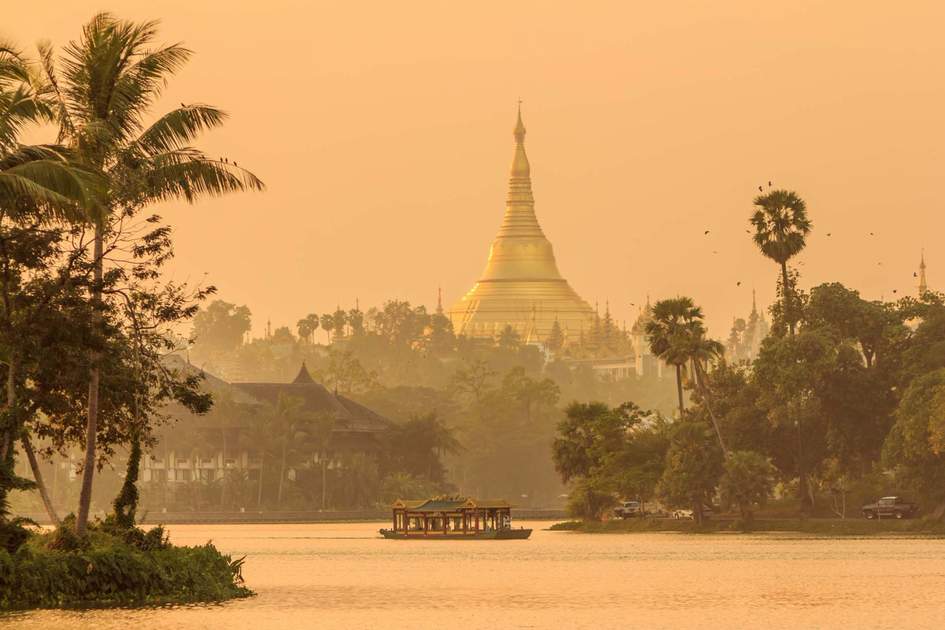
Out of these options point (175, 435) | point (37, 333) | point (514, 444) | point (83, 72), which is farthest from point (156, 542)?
point (514, 444)

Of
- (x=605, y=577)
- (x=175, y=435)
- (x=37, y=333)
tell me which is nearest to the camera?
(x=37, y=333)

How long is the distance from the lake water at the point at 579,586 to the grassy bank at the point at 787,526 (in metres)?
1.64

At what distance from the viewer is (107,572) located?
171 feet

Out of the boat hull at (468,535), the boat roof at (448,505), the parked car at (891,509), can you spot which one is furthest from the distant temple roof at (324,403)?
the parked car at (891,509)

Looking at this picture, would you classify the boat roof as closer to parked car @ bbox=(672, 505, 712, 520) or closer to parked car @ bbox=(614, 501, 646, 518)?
parked car @ bbox=(614, 501, 646, 518)

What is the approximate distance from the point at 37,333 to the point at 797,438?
199 feet

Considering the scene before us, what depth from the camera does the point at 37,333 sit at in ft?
168

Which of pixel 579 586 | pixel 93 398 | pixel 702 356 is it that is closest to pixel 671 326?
pixel 702 356

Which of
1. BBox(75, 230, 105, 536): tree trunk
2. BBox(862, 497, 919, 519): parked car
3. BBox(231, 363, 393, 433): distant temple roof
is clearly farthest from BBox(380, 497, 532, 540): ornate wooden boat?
BBox(75, 230, 105, 536): tree trunk

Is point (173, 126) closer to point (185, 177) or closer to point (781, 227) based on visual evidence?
point (185, 177)

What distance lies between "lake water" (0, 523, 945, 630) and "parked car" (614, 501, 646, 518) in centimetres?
1116

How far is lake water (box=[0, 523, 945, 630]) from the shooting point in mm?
55469

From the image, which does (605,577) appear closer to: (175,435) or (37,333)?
(37,333)

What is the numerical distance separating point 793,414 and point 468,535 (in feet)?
72.0
